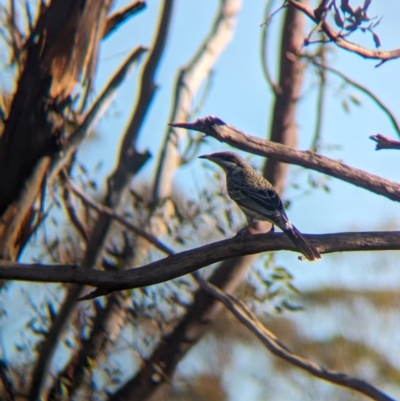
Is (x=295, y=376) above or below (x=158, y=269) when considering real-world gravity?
above

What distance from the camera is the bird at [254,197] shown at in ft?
16.1

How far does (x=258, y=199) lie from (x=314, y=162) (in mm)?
899

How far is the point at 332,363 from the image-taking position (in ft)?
34.8

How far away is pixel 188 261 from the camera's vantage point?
4.64 meters

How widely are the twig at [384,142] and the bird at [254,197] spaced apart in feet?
2.36

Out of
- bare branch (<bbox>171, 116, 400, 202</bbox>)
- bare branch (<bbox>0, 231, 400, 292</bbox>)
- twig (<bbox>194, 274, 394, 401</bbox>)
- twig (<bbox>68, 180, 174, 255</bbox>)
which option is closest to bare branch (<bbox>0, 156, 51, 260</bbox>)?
twig (<bbox>68, 180, 174, 255</bbox>)

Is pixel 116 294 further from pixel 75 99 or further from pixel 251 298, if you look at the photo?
pixel 75 99

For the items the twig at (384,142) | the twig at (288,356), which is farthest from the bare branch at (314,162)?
the twig at (288,356)

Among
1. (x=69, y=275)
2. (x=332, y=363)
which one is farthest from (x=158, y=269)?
(x=332, y=363)

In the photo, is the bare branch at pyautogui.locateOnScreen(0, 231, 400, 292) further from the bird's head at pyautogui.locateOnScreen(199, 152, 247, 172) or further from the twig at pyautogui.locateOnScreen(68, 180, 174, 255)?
the twig at pyautogui.locateOnScreen(68, 180, 174, 255)

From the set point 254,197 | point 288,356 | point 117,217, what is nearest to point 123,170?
point 117,217

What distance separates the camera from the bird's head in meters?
6.72

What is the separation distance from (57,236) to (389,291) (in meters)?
5.50

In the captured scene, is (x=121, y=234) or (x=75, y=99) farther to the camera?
(x=121, y=234)
